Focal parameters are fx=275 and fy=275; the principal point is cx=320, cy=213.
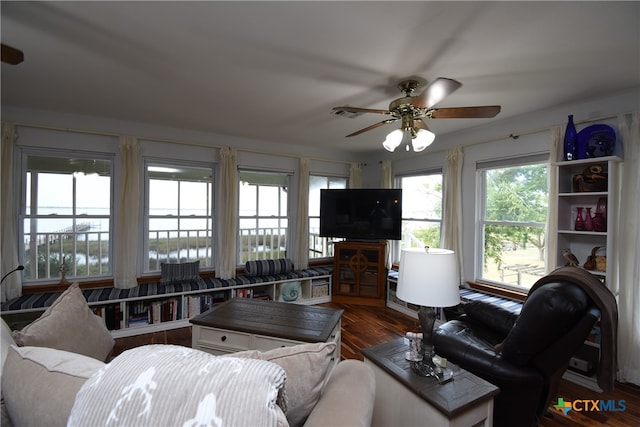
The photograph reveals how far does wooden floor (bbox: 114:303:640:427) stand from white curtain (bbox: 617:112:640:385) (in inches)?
8.4

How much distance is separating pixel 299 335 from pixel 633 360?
269 centimetres

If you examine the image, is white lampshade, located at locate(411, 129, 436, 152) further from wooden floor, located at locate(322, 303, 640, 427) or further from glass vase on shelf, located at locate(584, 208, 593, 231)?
wooden floor, located at locate(322, 303, 640, 427)

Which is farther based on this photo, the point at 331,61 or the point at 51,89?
the point at 51,89

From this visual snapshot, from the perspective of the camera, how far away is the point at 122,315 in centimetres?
302

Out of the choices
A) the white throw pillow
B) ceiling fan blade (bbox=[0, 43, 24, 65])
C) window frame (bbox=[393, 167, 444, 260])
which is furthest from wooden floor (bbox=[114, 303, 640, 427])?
ceiling fan blade (bbox=[0, 43, 24, 65])

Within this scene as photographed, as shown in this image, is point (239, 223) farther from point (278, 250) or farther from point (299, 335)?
point (299, 335)

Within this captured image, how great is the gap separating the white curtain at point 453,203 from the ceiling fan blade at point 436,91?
6.72 feet

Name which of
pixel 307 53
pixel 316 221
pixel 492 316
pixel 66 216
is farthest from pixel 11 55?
pixel 316 221

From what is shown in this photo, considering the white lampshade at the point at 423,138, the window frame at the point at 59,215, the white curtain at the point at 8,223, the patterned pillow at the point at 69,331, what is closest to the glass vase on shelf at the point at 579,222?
the white lampshade at the point at 423,138

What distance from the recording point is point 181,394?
0.68 meters

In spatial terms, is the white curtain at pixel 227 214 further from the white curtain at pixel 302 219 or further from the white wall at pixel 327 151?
the white curtain at pixel 302 219

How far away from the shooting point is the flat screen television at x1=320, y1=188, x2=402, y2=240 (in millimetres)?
4012

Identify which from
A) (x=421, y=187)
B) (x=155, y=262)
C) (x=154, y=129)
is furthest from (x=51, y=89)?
(x=421, y=187)

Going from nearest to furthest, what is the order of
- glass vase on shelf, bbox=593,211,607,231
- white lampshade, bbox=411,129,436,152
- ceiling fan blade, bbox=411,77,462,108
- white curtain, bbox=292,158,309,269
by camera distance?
ceiling fan blade, bbox=411,77,462,108 → white lampshade, bbox=411,129,436,152 → glass vase on shelf, bbox=593,211,607,231 → white curtain, bbox=292,158,309,269
